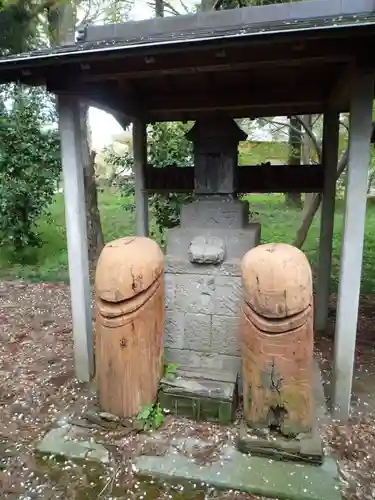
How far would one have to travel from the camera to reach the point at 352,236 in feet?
8.92

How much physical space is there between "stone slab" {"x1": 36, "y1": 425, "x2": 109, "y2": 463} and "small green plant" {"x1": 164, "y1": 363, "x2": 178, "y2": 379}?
68cm

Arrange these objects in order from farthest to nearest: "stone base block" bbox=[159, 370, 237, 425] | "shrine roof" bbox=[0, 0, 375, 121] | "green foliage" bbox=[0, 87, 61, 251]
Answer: "green foliage" bbox=[0, 87, 61, 251] < "stone base block" bbox=[159, 370, 237, 425] < "shrine roof" bbox=[0, 0, 375, 121]

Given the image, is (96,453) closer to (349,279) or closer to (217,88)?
(349,279)

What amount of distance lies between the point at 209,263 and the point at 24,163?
5.29 metres

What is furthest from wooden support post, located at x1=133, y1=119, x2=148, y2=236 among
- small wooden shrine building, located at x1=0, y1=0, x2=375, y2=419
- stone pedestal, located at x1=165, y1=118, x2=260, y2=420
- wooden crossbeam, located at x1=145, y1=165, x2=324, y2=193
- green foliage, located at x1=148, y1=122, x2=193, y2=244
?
green foliage, located at x1=148, y1=122, x2=193, y2=244

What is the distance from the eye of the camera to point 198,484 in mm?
2385

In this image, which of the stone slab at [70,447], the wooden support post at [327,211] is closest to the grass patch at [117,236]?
the wooden support post at [327,211]

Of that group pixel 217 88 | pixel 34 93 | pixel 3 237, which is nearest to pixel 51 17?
pixel 34 93

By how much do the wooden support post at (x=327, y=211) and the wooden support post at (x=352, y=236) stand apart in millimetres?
1682

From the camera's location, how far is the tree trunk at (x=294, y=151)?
30.0 ft

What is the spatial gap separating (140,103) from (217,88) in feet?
3.28

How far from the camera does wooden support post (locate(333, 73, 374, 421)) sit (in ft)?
8.57

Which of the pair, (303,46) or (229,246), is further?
(229,246)

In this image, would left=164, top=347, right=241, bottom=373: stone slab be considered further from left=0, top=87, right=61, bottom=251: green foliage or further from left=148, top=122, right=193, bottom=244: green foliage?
left=0, top=87, right=61, bottom=251: green foliage
